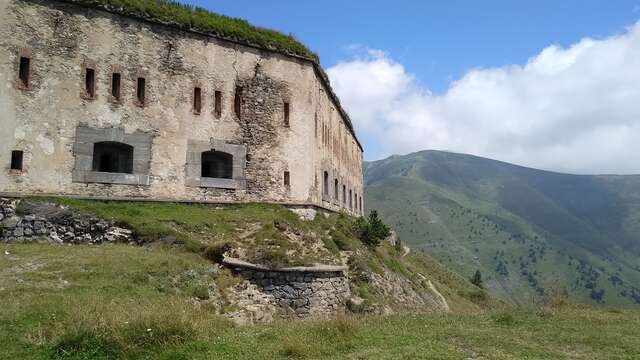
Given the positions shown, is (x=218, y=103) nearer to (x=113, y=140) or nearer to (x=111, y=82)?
(x=111, y=82)

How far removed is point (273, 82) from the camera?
78.7 ft

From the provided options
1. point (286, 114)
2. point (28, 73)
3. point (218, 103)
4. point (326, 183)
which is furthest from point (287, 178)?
point (28, 73)

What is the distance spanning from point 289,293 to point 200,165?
779 centimetres

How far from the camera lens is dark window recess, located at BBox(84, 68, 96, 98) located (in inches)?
789

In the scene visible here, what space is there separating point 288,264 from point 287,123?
877cm

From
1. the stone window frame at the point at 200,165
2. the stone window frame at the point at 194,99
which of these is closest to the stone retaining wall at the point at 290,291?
the stone window frame at the point at 200,165

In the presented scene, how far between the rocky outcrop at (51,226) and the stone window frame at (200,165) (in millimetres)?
4433

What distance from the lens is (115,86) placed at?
2061 cm

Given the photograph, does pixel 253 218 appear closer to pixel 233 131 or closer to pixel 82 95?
pixel 233 131

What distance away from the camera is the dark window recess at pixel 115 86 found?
67.3 feet

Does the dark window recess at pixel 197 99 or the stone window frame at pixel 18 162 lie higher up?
the dark window recess at pixel 197 99

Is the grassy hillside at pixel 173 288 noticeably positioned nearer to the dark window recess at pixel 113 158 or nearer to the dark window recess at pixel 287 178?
the dark window recess at pixel 287 178

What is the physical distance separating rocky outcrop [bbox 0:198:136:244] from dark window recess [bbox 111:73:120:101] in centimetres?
481

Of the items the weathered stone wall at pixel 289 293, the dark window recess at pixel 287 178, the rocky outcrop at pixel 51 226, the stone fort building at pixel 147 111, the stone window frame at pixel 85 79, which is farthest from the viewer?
the dark window recess at pixel 287 178
